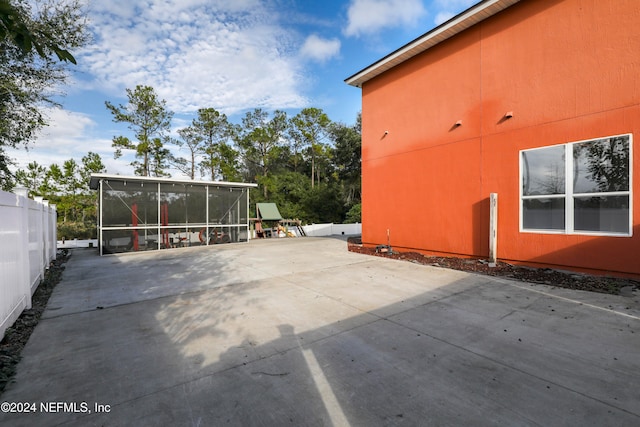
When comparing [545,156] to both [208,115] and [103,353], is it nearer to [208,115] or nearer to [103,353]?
[103,353]

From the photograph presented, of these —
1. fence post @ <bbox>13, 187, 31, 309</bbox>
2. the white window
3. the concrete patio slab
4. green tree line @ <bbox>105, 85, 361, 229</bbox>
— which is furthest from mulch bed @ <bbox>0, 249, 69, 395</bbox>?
green tree line @ <bbox>105, 85, 361, 229</bbox>

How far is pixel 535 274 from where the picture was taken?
5770mm

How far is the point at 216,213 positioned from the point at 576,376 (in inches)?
528

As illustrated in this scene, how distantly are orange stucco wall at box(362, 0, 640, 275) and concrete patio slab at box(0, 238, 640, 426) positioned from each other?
2.10 meters

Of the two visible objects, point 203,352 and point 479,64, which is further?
point 479,64

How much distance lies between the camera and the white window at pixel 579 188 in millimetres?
5238

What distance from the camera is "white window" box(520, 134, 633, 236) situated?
5.24 metres

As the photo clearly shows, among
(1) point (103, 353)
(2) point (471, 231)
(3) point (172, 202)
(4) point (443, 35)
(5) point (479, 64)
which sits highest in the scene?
(4) point (443, 35)

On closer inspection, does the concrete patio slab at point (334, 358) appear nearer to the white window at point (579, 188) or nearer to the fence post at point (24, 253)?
the fence post at point (24, 253)

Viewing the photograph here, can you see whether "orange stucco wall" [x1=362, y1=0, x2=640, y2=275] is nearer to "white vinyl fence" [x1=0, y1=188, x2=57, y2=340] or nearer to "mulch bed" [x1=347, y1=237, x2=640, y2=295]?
"mulch bed" [x1=347, y1=237, x2=640, y2=295]

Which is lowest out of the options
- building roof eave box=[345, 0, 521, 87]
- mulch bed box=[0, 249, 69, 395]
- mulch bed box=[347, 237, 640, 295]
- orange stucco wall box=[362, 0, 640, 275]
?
mulch bed box=[0, 249, 69, 395]

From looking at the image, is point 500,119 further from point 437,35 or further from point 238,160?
point 238,160

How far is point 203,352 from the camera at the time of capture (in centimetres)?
285

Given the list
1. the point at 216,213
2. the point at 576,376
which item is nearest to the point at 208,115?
the point at 216,213
